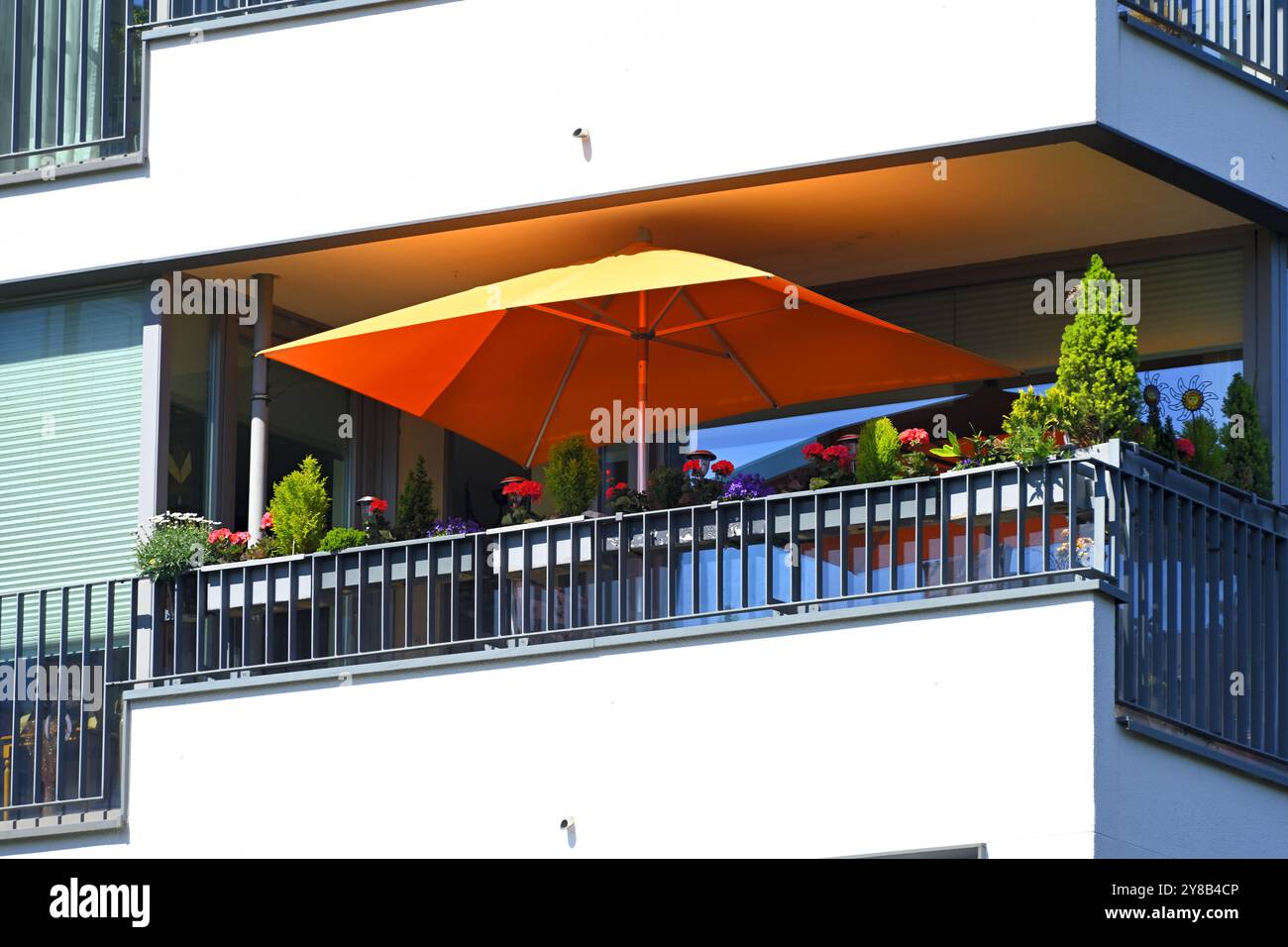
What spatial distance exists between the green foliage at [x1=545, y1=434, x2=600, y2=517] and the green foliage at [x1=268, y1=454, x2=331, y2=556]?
4.25ft

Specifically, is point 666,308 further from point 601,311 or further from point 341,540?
point 341,540

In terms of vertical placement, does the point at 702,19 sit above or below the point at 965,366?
above

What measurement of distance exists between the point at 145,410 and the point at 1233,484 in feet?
20.8

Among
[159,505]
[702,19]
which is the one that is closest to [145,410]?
[159,505]

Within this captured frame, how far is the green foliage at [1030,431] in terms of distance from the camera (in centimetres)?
1272

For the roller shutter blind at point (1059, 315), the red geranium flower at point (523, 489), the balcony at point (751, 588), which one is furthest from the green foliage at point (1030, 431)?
the red geranium flower at point (523, 489)

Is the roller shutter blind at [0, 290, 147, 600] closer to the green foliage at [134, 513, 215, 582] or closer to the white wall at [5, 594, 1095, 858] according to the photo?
the green foliage at [134, 513, 215, 582]

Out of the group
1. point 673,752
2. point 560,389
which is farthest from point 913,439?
point 560,389

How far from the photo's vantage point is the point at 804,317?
49.9 ft

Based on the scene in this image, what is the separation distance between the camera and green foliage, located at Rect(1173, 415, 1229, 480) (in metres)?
13.8

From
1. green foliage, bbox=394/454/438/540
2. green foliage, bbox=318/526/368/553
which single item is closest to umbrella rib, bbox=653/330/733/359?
green foliage, bbox=394/454/438/540

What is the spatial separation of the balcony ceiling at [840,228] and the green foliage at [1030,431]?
1.78 m

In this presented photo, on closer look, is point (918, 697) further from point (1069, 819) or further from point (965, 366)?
point (965, 366)

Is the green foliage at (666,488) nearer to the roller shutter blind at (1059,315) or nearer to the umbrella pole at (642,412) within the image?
the umbrella pole at (642,412)
